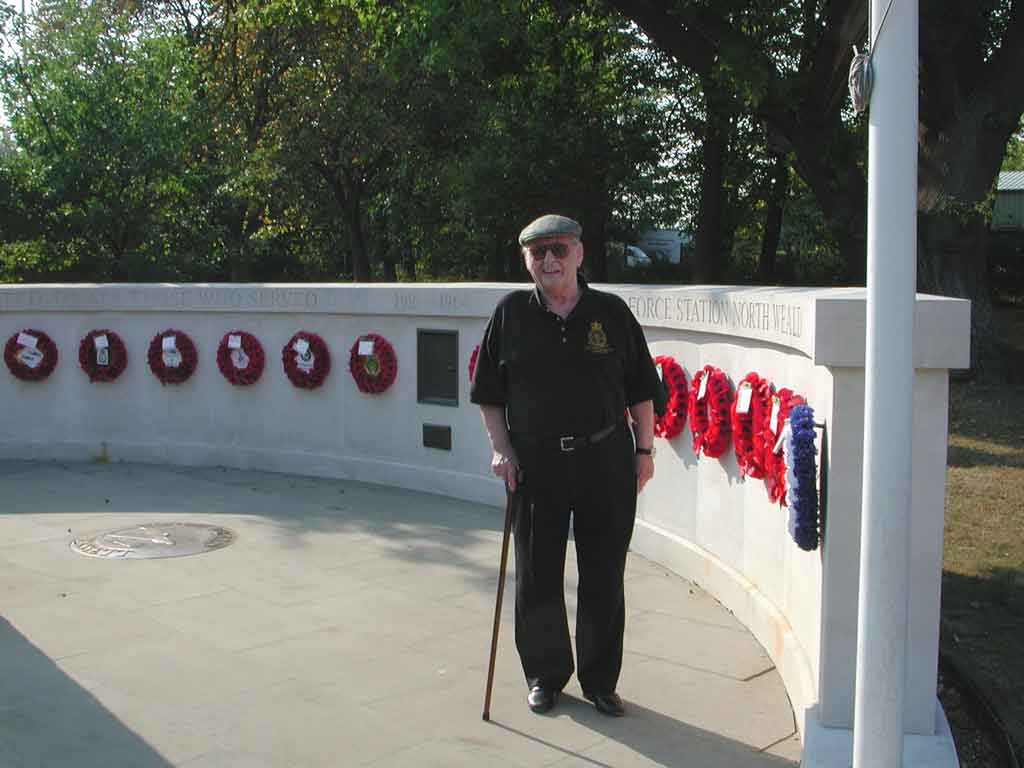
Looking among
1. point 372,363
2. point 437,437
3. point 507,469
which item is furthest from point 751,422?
point 372,363

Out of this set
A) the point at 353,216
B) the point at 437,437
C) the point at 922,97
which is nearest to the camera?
the point at 437,437

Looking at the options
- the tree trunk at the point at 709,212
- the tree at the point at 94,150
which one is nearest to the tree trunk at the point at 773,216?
the tree trunk at the point at 709,212

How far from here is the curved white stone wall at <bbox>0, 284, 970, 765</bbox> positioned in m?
4.17

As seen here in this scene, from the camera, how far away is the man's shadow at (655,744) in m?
4.47

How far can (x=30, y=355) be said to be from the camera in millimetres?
11047

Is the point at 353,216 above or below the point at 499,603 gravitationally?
above

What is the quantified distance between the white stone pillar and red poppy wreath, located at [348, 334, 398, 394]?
638 cm

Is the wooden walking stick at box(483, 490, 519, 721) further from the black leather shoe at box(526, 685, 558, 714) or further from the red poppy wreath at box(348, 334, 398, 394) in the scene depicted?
the red poppy wreath at box(348, 334, 398, 394)

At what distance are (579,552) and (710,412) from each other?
1.54 meters

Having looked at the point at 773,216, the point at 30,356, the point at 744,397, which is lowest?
the point at 30,356

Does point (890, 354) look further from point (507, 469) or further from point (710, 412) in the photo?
point (710, 412)

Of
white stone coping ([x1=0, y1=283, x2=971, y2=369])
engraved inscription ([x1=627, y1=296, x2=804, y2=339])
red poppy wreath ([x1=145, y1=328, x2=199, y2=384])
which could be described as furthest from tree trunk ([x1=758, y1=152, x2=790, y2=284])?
engraved inscription ([x1=627, y1=296, x2=804, y2=339])

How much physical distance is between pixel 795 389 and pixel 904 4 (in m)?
2.07

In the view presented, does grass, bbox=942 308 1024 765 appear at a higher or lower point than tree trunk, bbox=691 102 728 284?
lower
